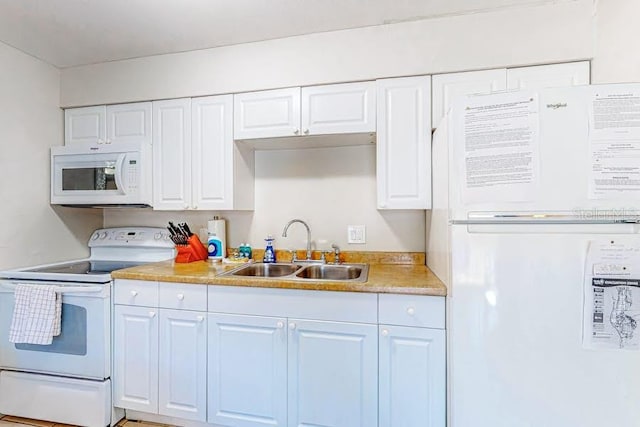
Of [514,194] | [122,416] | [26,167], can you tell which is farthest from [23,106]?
[514,194]

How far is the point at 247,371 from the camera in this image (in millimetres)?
1653

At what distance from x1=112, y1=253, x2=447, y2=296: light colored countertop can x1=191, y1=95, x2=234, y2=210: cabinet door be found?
443 mm

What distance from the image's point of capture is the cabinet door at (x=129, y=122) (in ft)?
7.20

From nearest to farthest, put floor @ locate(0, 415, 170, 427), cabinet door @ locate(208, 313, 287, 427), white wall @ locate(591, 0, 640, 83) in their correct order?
white wall @ locate(591, 0, 640, 83)
cabinet door @ locate(208, 313, 287, 427)
floor @ locate(0, 415, 170, 427)

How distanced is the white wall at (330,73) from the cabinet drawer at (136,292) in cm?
70

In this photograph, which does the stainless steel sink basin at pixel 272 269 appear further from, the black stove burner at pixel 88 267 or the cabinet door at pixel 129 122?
the cabinet door at pixel 129 122

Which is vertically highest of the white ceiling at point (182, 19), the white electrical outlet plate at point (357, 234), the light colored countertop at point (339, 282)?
the white ceiling at point (182, 19)

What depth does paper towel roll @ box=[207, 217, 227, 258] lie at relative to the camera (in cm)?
229

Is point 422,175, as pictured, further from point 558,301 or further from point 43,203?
point 43,203

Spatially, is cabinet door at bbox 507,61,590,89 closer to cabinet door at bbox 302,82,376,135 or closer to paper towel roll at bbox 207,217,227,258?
cabinet door at bbox 302,82,376,135

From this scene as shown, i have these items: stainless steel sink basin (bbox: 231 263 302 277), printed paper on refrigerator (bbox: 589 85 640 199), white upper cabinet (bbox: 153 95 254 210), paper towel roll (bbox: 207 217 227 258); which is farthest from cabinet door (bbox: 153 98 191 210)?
printed paper on refrigerator (bbox: 589 85 640 199)

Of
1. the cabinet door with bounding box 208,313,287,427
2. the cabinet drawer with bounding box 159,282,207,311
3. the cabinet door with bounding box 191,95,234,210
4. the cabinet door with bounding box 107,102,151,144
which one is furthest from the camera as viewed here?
the cabinet door with bounding box 107,102,151,144

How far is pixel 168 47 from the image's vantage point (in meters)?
2.05

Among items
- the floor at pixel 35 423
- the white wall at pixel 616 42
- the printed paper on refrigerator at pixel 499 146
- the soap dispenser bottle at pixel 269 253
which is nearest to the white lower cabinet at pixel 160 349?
the floor at pixel 35 423
